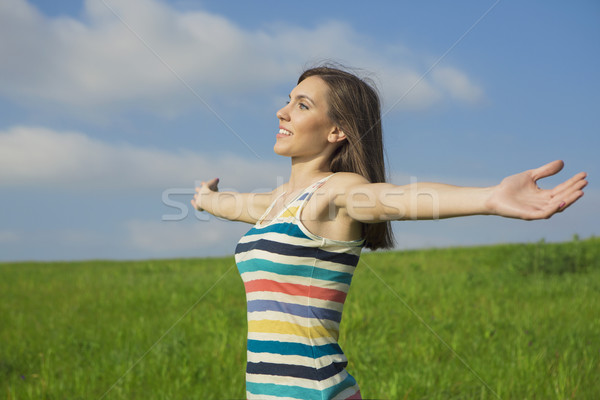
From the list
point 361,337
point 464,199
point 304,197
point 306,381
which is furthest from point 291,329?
point 361,337

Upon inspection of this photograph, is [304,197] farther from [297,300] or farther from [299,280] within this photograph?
[297,300]

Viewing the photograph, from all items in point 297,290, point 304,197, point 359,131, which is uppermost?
point 359,131

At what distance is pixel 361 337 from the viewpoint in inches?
230

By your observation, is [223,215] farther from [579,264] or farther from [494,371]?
[579,264]

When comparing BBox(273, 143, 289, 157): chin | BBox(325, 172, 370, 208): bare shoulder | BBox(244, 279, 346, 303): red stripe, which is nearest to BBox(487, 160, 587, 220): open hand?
BBox(325, 172, 370, 208): bare shoulder

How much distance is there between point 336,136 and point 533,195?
4.32ft

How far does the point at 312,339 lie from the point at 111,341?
501 centimetres

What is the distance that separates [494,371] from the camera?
16.4 feet

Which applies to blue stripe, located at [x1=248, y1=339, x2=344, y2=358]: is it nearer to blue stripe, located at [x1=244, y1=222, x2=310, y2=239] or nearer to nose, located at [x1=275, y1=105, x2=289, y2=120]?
blue stripe, located at [x1=244, y1=222, x2=310, y2=239]

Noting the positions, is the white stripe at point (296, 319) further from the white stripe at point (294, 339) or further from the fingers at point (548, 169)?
the fingers at point (548, 169)

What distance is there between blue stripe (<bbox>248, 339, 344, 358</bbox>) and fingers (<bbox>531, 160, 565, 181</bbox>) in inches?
52.0

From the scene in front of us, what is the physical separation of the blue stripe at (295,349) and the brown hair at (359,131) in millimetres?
670

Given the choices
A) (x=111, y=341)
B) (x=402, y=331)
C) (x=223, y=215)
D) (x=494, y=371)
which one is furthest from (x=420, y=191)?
(x=111, y=341)

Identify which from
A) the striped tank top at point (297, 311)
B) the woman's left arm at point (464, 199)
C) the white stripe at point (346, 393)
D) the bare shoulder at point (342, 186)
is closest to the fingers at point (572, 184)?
the woman's left arm at point (464, 199)
